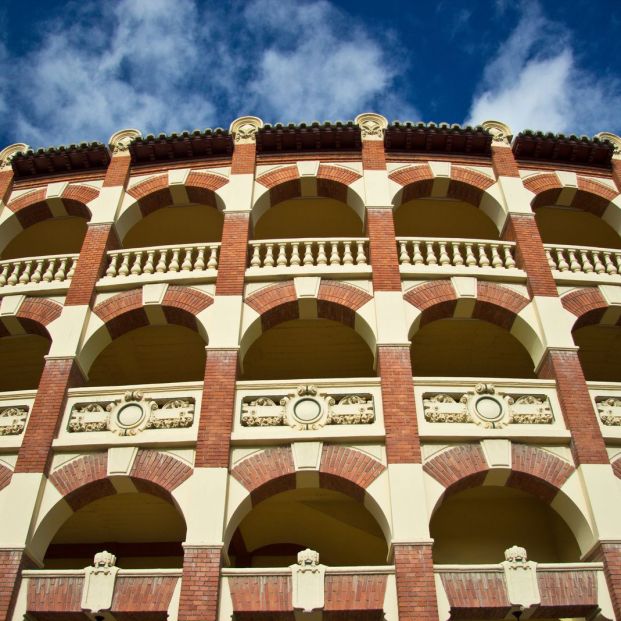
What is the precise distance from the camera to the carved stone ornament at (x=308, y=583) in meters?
10.2

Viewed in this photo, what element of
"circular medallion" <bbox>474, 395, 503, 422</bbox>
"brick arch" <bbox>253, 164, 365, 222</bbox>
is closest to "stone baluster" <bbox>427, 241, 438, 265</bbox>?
"brick arch" <bbox>253, 164, 365, 222</bbox>

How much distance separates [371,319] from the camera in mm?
13805

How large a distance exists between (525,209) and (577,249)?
153 cm

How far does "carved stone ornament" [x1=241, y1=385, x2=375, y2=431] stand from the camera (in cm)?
1233

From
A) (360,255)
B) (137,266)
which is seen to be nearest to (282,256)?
(360,255)

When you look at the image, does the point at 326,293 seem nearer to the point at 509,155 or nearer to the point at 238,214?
the point at 238,214

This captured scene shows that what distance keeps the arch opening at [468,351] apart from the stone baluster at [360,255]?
239 cm

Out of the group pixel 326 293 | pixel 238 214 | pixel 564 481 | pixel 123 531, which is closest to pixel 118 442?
pixel 123 531

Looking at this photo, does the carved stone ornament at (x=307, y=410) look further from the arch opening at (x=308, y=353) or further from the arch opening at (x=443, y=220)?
the arch opening at (x=443, y=220)

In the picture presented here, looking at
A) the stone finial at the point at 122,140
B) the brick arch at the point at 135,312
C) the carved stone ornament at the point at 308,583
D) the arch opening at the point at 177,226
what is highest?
the stone finial at the point at 122,140

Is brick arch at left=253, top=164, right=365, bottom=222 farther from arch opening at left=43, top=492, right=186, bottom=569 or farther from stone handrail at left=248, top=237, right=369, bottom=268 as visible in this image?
arch opening at left=43, top=492, right=186, bottom=569

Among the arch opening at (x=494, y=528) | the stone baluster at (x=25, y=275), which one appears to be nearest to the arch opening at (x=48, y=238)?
the stone baluster at (x=25, y=275)

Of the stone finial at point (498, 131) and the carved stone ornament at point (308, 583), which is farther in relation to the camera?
the stone finial at point (498, 131)

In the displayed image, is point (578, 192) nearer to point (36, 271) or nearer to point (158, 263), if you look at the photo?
point (158, 263)
